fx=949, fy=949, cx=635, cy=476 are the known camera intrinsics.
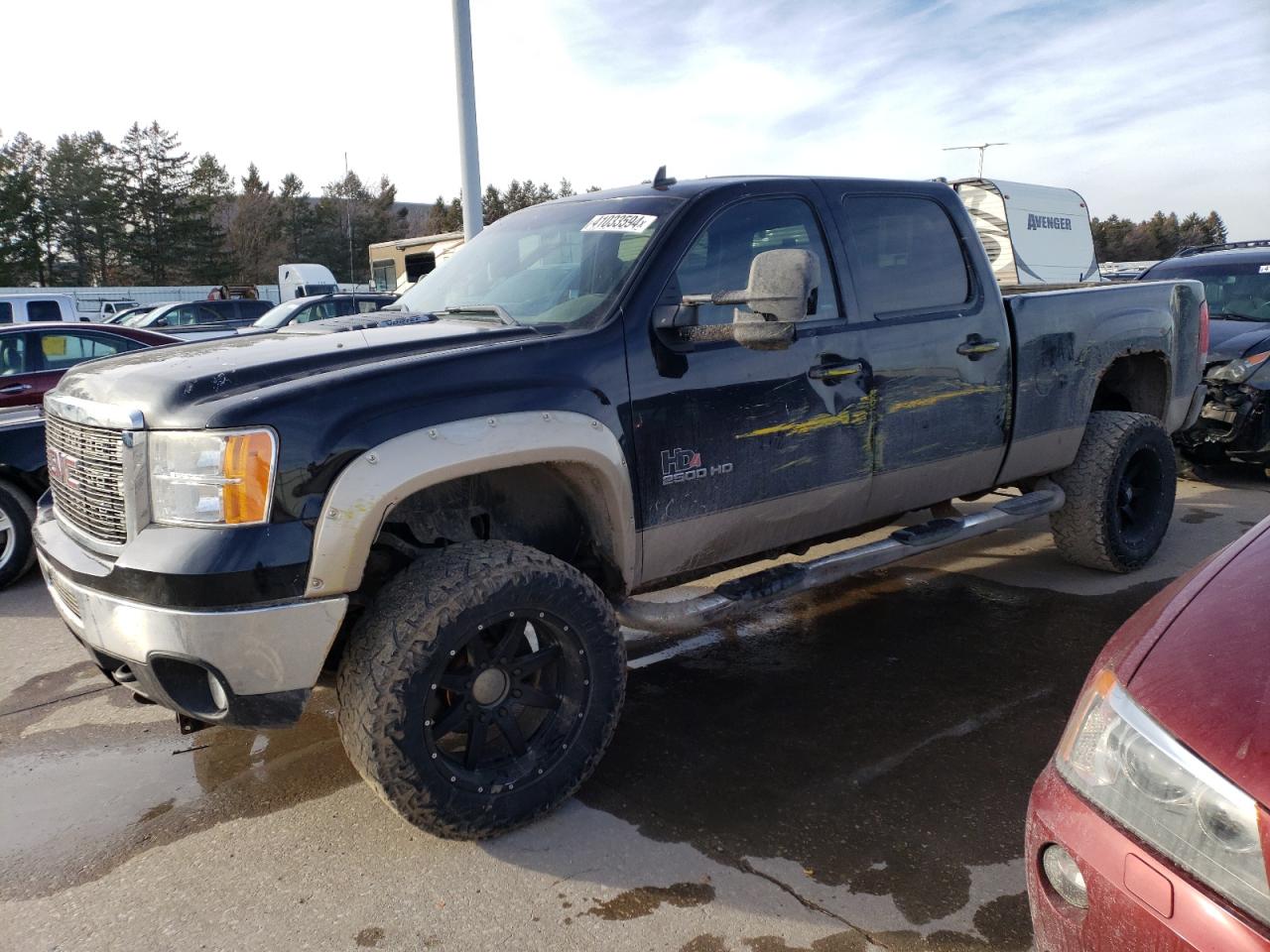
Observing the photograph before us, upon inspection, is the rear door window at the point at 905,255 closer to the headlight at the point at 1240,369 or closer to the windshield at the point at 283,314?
the headlight at the point at 1240,369

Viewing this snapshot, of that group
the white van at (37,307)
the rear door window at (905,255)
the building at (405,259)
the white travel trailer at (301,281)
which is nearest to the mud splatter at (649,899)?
the rear door window at (905,255)

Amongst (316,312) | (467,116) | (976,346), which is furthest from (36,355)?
(316,312)

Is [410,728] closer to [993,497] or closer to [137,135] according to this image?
[993,497]

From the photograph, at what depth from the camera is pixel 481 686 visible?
2871 millimetres

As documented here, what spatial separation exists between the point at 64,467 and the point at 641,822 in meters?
A: 2.16

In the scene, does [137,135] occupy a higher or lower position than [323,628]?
higher

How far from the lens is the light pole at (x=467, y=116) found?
10383 mm

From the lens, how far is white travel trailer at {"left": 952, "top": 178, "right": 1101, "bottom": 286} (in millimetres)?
14852

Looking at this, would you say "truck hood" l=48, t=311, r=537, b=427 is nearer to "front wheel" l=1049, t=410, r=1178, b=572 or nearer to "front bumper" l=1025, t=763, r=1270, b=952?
"front bumper" l=1025, t=763, r=1270, b=952

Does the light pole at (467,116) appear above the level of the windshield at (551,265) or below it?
above

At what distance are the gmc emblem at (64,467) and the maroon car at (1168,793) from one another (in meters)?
2.80

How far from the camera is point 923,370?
4008 millimetres

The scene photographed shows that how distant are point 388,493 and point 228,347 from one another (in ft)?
3.56

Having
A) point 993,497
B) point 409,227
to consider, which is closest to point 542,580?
point 993,497
